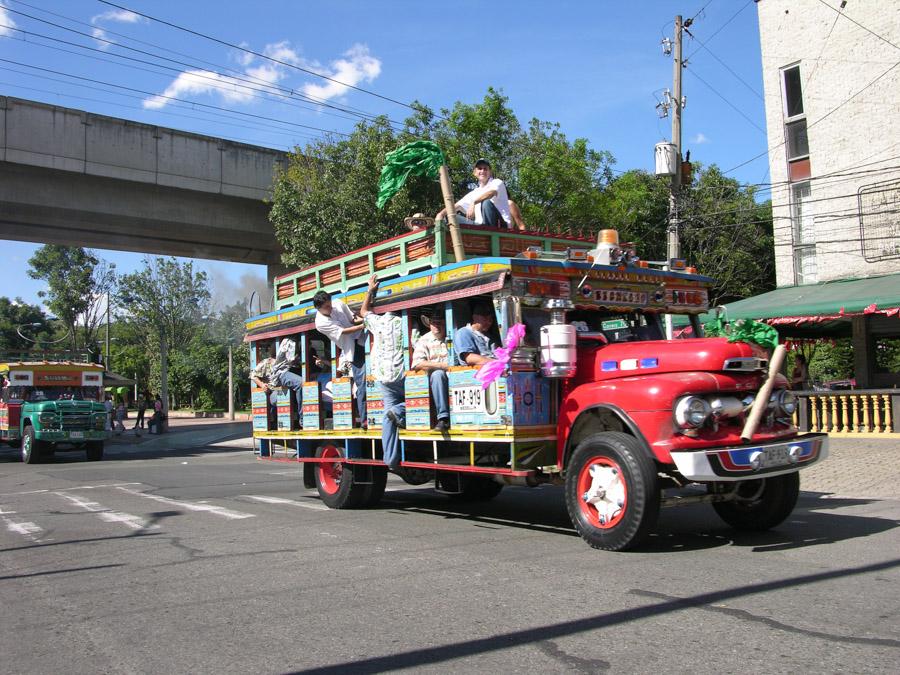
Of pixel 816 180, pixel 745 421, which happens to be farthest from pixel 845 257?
pixel 745 421

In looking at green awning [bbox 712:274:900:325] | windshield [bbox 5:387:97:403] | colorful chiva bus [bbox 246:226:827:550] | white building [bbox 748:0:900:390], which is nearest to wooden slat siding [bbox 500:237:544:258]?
colorful chiva bus [bbox 246:226:827:550]

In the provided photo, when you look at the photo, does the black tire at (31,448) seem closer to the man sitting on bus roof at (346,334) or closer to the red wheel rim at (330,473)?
the red wheel rim at (330,473)

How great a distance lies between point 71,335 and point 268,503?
151 feet

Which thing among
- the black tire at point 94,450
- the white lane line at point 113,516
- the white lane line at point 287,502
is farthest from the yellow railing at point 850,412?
the black tire at point 94,450

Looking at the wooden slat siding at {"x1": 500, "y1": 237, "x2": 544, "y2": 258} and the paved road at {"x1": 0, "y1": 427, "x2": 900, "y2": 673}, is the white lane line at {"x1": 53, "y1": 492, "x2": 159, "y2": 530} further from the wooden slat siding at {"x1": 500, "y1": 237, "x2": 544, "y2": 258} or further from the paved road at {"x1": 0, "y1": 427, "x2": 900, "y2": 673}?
the wooden slat siding at {"x1": 500, "y1": 237, "x2": 544, "y2": 258}

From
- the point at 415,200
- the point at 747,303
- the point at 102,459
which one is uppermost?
the point at 415,200

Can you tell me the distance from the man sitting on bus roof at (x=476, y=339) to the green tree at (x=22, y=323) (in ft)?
260

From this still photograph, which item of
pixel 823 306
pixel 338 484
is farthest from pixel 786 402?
pixel 823 306

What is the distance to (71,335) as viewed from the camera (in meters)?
51.5

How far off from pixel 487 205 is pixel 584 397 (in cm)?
323

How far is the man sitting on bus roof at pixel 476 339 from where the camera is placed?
25.3ft

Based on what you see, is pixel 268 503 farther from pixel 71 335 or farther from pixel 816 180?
pixel 71 335

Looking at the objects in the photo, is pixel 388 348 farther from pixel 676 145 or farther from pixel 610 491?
pixel 676 145

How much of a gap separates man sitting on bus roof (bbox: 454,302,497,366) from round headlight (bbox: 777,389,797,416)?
2525 mm
